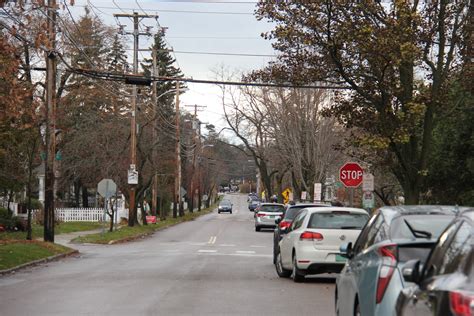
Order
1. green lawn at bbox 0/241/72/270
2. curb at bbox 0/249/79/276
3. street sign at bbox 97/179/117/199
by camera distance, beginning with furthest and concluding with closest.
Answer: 1. street sign at bbox 97/179/117/199
2. green lawn at bbox 0/241/72/270
3. curb at bbox 0/249/79/276

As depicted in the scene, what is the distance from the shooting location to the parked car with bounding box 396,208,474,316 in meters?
4.19

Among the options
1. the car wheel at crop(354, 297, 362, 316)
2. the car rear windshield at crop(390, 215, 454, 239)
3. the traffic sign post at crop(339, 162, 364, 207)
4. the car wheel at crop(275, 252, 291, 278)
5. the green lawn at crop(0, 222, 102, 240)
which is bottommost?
the green lawn at crop(0, 222, 102, 240)

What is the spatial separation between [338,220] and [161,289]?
408cm

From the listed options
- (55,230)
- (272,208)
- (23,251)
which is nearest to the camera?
(23,251)

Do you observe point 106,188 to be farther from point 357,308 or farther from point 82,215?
point 357,308

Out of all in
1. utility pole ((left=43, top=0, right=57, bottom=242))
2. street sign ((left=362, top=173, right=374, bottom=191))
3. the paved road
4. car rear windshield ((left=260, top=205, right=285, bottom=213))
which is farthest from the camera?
car rear windshield ((left=260, top=205, right=285, bottom=213))

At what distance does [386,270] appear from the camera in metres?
6.59

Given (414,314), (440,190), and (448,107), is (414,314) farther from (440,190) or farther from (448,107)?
(440,190)

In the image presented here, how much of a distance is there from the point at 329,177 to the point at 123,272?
1641 inches

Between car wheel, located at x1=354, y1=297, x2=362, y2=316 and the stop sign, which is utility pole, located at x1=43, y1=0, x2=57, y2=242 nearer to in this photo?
the stop sign

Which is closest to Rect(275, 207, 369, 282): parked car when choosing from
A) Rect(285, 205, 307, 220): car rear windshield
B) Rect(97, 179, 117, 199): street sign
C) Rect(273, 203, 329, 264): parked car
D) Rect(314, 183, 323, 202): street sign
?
Rect(273, 203, 329, 264): parked car

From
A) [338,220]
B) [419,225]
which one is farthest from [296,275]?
[419,225]

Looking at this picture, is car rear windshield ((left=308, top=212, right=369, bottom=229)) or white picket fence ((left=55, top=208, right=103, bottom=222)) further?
→ white picket fence ((left=55, top=208, right=103, bottom=222))

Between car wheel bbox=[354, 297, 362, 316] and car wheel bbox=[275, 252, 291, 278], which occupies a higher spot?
car wheel bbox=[354, 297, 362, 316]
